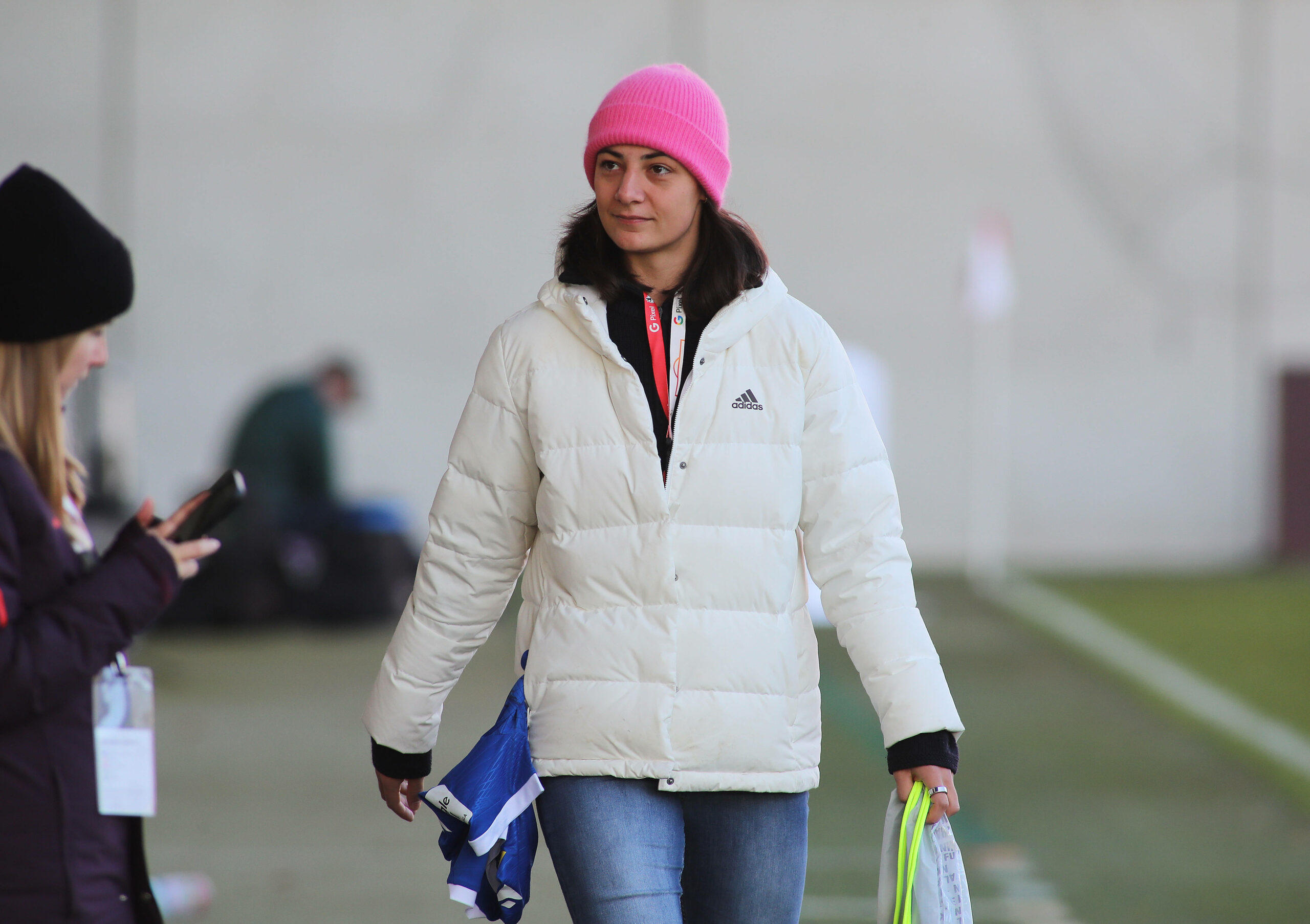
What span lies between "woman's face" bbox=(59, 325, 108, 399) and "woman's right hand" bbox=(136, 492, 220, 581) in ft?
0.59

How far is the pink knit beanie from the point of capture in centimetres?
260

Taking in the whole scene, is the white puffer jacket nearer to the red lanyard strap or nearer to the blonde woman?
the red lanyard strap

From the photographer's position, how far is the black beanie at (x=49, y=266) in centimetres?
215

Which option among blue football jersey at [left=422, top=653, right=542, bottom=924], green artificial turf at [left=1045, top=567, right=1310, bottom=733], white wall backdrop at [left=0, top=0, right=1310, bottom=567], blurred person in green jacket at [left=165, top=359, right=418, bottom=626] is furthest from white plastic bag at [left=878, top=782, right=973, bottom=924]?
white wall backdrop at [left=0, top=0, right=1310, bottom=567]

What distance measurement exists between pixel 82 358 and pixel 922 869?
140 centimetres

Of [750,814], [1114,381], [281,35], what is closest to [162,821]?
[750,814]

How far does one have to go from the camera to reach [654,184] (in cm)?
262

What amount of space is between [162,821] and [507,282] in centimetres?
845

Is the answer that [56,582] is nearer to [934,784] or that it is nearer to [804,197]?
[934,784]

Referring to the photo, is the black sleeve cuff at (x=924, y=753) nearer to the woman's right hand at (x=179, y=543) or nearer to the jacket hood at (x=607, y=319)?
the jacket hood at (x=607, y=319)

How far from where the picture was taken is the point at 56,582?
2.12m

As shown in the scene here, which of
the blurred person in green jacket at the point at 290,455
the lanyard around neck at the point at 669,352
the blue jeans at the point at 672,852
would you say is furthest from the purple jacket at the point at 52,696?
the blurred person in green jacket at the point at 290,455

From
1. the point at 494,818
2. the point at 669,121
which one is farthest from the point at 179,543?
the point at 669,121

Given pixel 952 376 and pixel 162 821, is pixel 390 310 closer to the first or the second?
pixel 952 376
